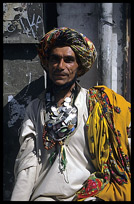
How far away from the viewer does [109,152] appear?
2.21 m

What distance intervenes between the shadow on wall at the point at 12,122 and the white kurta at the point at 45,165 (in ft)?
2.31

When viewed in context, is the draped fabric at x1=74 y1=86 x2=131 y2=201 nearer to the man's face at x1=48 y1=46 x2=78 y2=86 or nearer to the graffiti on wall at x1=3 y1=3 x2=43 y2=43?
the man's face at x1=48 y1=46 x2=78 y2=86

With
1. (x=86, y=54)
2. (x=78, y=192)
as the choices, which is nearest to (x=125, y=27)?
(x=86, y=54)

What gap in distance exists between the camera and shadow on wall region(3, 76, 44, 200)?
320cm

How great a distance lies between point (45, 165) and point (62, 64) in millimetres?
969

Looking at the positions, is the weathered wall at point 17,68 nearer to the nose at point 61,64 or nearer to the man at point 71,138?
the man at point 71,138

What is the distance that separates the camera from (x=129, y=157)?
2.27m

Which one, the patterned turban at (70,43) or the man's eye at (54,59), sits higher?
the patterned turban at (70,43)

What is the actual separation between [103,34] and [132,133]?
1.55 m

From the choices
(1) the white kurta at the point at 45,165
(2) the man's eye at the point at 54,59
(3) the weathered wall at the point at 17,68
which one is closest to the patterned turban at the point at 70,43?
(2) the man's eye at the point at 54,59

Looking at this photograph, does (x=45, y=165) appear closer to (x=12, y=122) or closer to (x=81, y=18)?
(x=12, y=122)

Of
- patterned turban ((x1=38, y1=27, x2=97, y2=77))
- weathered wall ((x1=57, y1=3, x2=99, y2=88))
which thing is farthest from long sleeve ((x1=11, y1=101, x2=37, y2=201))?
weathered wall ((x1=57, y1=3, x2=99, y2=88))

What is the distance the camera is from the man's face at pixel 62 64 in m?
2.36

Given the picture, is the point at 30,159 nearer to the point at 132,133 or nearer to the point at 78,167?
the point at 78,167
